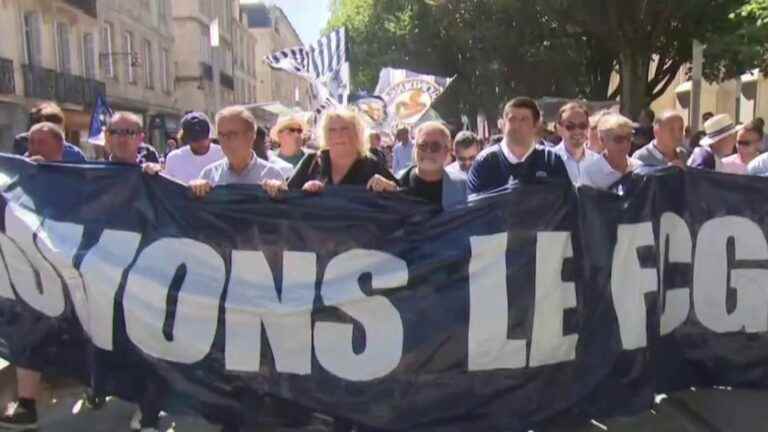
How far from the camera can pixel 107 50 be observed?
29.8 metres

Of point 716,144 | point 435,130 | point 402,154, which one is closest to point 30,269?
point 435,130

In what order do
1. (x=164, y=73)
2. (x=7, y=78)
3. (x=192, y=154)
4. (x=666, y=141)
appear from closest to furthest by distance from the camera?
(x=666, y=141) → (x=192, y=154) → (x=7, y=78) → (x=164, y=73)

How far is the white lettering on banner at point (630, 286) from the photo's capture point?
3961 mm

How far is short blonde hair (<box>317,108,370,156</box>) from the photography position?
159 inches

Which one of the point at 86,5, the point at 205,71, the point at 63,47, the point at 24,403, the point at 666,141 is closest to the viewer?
the point at 24,403

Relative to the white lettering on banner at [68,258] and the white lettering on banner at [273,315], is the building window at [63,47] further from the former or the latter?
the white lettering on banner at [273,315]

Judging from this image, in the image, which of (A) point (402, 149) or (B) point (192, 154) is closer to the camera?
(B) point (192, 154)

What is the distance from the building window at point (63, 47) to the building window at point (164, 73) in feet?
36.3

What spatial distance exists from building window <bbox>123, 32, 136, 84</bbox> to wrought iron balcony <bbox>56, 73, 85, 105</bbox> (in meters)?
5.36

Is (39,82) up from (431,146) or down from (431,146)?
up

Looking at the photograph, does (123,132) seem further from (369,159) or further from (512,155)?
(512,155)

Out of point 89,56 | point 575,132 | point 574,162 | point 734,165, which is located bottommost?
point 734,165

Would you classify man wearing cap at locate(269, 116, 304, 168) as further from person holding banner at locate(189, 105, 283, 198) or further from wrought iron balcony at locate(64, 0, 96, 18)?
wrought iron balcony at locate(64, 0, 96, 18)

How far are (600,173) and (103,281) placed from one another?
2.88 meters
